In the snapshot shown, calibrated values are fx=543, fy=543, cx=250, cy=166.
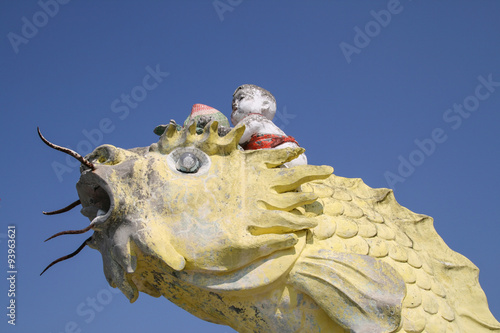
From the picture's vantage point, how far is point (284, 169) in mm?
3693

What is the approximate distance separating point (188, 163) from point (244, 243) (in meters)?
0.68

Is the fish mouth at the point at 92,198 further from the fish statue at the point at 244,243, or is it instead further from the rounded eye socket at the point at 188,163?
the rounded eye socket at the point at 188,163

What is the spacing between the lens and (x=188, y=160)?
360cm

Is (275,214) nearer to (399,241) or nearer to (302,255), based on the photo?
(302,255)

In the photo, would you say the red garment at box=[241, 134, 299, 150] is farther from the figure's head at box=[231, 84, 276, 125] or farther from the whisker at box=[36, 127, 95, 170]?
the whisker at box=[36, 127, 95, 170]

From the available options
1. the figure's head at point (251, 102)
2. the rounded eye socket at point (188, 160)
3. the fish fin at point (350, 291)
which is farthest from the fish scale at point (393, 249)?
the rounded eye socket at point (188, 160)

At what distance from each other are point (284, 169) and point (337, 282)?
2.73 feet

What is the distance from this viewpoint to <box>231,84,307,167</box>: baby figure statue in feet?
13.1

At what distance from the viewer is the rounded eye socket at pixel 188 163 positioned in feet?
11.8

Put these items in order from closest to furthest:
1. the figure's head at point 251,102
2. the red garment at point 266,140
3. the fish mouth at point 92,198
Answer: the fish mouth at point 92,198 < the red garment at point 266,140 < the figure's head at point 251,102

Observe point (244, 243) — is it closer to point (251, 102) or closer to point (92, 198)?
point (92, 198)

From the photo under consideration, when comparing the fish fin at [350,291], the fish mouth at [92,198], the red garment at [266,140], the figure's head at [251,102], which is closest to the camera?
the fish fin at [350,291]

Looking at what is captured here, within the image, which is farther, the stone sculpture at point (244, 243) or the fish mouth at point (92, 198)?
the fish mouth at point (92, 198)

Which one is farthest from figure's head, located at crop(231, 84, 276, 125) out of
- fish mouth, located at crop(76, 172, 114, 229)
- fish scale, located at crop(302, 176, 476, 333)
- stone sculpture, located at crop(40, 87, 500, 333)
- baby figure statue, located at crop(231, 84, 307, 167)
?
fish mouth, located at crop(76, 172, 114, 229)
